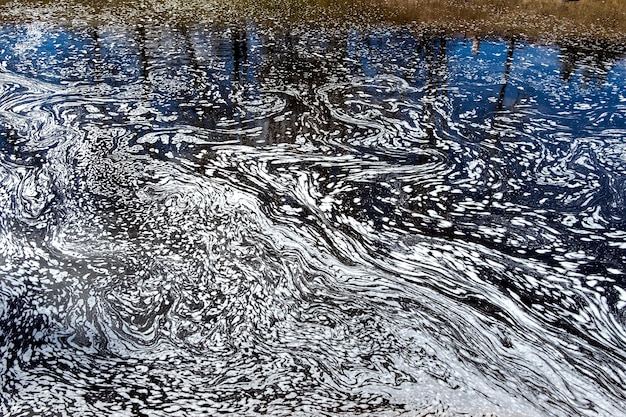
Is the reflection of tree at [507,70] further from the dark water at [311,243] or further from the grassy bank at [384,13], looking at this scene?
the grassy bank at [384,13]

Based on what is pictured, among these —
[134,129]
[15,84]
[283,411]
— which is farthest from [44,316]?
[15,84]

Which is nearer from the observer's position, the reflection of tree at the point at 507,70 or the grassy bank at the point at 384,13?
the reflection of tree at the point at 507,70

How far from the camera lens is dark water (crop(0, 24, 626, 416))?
2.21m

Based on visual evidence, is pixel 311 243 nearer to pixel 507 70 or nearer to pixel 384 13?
pixel 507 70

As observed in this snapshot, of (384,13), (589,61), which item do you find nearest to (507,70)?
(589,61)

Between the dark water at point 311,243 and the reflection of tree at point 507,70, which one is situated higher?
the reflection of tree at point 507,70

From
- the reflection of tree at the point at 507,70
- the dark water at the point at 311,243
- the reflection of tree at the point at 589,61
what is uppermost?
the reflection of tree at the point at 589,61

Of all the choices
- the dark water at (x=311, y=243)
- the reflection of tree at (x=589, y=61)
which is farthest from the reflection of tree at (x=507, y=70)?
the reflection of tree at (x=589, y=61)

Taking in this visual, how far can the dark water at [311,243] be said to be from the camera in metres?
2.21

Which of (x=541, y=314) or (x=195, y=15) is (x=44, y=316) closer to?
(x=541, y=314)

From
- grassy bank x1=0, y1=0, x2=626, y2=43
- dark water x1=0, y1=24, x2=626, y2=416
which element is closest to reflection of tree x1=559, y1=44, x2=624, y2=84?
dark water x1=0, y1=24, x2=626, y2=416

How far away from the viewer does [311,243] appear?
3.06 m

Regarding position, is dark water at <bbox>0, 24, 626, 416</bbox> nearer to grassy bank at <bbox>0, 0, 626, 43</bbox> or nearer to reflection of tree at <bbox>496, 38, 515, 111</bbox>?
reflection of tree at <bbox>496, 38, 515, 111</bbox>

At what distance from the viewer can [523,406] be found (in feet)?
6.91
